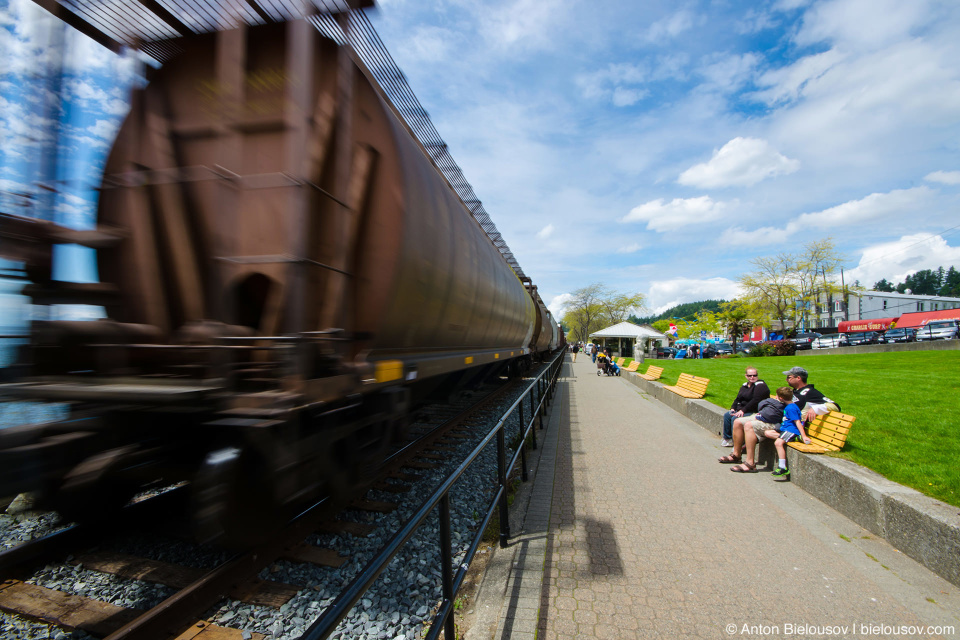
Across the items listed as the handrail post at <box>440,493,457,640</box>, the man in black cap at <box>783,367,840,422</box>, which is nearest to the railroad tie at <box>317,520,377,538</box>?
the handrail post at <box>440,493,457,640</box>

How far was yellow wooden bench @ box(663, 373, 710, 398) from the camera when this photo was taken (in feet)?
32.7

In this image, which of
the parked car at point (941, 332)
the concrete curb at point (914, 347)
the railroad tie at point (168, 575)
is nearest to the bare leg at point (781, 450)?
the railroad tie at point (168, 575)

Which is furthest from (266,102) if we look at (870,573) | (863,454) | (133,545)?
(863,454)

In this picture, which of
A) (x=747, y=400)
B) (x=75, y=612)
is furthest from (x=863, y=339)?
→ (x=75, y=612)

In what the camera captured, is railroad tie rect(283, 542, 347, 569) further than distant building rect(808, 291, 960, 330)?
No

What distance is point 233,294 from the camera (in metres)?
2.62

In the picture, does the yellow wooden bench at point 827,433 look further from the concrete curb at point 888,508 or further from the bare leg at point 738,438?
the bare leg at point 738,438

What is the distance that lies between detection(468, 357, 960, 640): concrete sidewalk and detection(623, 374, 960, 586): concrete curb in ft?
0.34

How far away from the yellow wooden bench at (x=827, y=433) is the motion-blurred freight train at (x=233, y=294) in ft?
15.4

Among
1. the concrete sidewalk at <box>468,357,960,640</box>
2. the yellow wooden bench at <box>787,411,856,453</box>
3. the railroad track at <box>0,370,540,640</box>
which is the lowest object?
the concrete sidewalk at <box>468,357,960,640</box>

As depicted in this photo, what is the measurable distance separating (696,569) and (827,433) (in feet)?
10.3

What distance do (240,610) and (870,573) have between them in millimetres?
4230

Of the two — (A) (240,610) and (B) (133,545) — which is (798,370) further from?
(B) (133,545)

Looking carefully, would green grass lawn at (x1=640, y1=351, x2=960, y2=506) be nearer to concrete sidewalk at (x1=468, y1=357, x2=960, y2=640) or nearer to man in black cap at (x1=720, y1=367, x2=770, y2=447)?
concrete sidewalk at (x1=468, y1=357, x2=960, y2=640)
